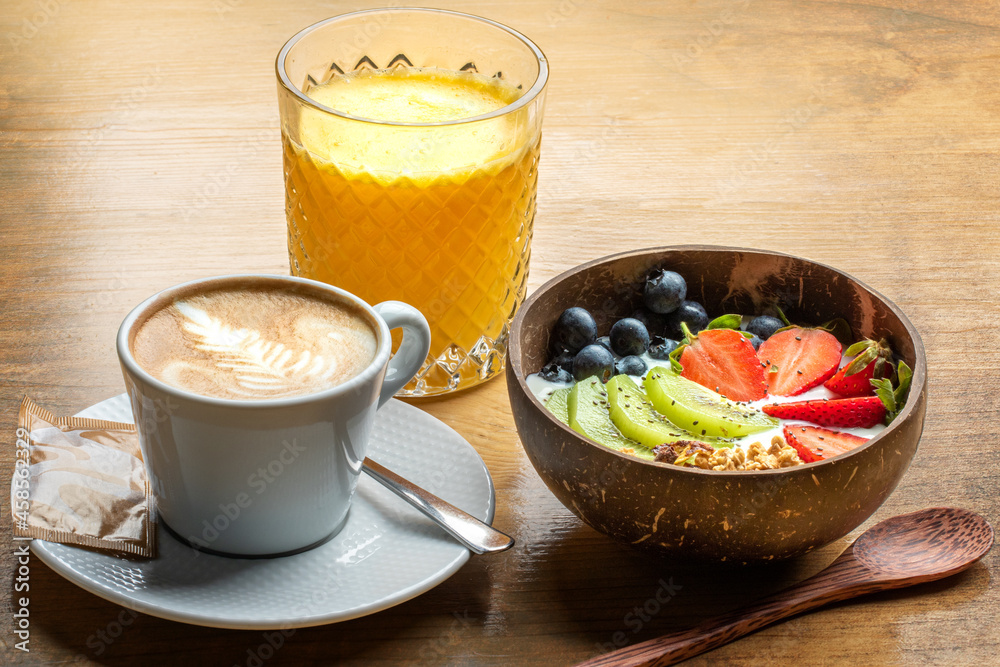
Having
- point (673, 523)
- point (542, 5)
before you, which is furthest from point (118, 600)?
point (542, 5)

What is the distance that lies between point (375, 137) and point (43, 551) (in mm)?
422

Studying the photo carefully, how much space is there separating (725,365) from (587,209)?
1.64 feet

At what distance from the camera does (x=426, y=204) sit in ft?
2.91

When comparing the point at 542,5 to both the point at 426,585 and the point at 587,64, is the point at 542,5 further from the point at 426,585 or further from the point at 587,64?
the point at 426,585

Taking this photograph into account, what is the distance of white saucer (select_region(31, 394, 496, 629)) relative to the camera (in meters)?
0.62

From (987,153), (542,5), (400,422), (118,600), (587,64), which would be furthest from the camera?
(542,5)

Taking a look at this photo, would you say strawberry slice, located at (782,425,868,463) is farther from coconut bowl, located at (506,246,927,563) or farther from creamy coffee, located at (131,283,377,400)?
creamy coffee, located at (131,283,377,400)

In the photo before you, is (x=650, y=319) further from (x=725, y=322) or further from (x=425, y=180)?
(x=425, y=180)

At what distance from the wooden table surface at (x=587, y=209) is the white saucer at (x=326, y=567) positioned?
3 centimetres

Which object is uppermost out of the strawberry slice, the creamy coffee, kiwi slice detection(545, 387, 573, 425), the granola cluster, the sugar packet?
the creamy coffee

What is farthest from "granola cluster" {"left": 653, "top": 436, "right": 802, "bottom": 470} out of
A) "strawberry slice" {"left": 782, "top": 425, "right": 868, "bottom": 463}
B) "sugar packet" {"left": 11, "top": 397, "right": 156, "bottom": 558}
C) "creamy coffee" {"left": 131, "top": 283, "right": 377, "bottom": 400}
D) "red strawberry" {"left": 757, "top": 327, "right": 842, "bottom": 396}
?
"sugar packet" {"left": 11, "top": 397, "right": 156, "bottom": 558}

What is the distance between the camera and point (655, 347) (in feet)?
2.80

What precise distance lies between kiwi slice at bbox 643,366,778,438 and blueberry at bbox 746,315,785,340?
0.10 meters

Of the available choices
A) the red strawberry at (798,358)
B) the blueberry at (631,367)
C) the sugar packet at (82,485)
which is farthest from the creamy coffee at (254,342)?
the red strawberry at (798,358)
